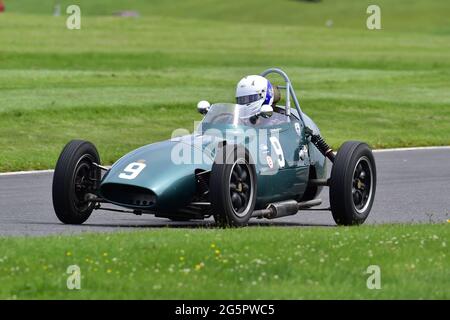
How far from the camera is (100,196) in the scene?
1259 centimetres

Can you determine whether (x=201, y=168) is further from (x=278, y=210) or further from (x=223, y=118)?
(x=223, y=118)

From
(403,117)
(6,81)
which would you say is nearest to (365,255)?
(403,117)

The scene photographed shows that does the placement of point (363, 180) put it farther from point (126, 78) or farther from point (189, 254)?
point (126, 78)

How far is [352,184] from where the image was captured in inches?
520

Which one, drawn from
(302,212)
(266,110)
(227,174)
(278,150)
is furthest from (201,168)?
(302,212)

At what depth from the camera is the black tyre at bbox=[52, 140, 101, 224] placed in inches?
500

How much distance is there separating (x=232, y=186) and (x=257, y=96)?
1.72 metres

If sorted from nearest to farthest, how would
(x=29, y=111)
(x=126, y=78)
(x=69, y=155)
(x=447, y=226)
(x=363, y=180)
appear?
(x=447, y=226), (x=69, y=155), (x=363, y=180), (x=29, y=111), (x=126, y=78)

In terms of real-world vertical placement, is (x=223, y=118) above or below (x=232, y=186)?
above

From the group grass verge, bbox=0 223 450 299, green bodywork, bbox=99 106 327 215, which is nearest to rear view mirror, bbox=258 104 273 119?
green bodywork, bbox=99 106 327 215

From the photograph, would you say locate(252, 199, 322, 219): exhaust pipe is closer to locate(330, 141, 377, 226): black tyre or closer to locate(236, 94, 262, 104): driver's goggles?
locate(330, 141, 377, 226): black tyre

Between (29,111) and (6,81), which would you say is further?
(6,81)

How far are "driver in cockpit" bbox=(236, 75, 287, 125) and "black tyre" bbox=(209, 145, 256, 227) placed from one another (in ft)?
4.10
